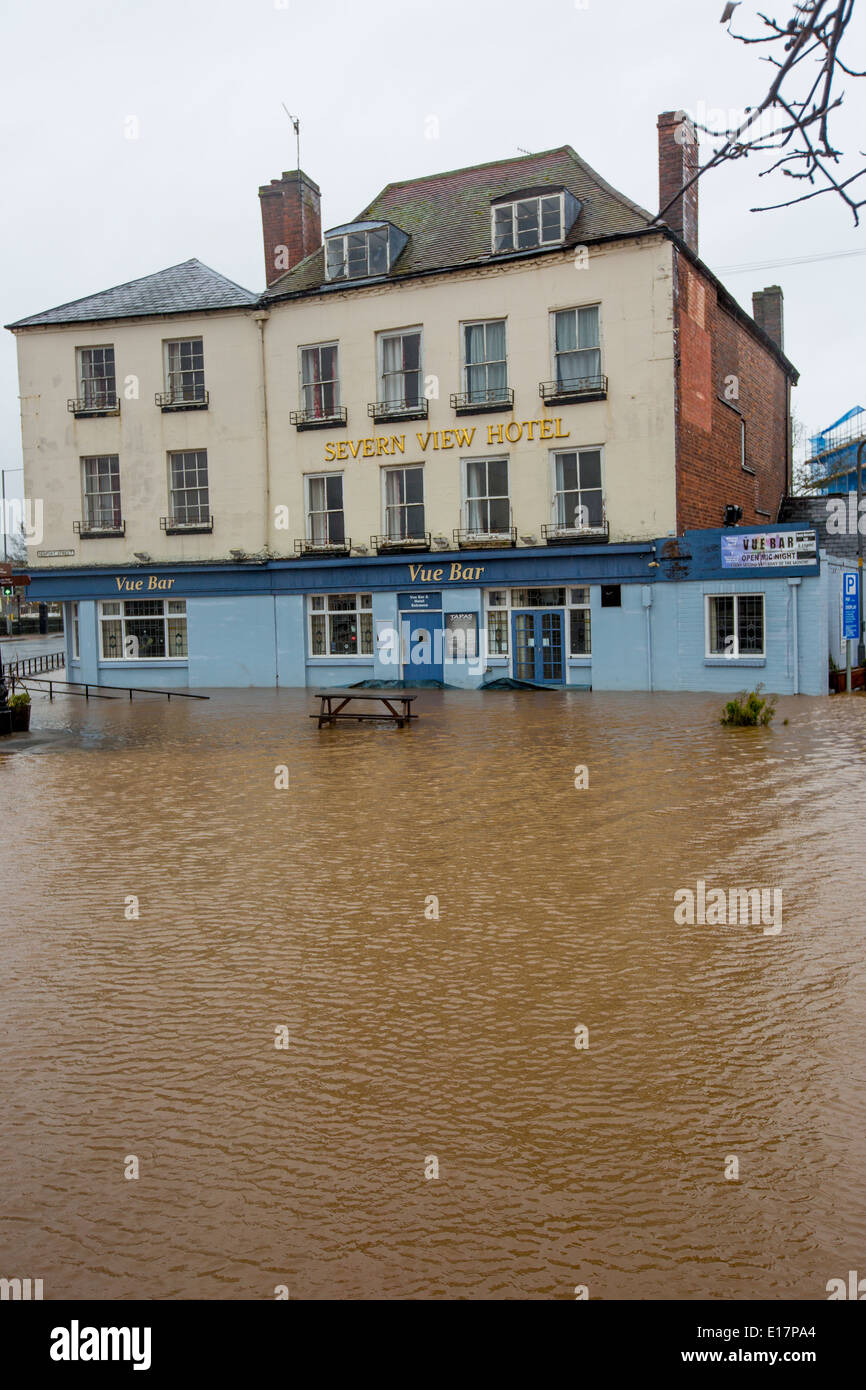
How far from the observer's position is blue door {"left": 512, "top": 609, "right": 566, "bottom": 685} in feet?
92.3

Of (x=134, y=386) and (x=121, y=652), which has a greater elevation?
(x=134, y=386)

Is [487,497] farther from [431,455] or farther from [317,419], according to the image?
[317,419]

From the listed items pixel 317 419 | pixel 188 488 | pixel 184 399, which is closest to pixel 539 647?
pixel 317 419

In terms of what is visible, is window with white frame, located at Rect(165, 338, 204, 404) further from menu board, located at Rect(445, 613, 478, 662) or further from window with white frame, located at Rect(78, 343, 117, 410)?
menu board, located at Rect(445, 613, 478, 662)

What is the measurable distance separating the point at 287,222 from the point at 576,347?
11.5m

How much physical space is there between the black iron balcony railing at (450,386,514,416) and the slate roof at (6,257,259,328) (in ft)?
23.8

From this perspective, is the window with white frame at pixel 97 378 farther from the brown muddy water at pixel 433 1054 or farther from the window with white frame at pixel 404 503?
the brown muddy water at pixel 433 1054

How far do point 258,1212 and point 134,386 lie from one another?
3121 cm

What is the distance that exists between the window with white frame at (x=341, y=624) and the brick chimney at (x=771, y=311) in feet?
56.6

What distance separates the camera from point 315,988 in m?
6.03

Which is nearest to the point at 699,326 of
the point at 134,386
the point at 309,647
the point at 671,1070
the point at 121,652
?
the point at 309,647

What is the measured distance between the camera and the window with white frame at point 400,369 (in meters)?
29.2

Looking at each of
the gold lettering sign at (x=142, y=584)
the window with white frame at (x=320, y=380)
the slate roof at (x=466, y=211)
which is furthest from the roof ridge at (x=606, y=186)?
the gold lettering sign at (x=142, y=584)
